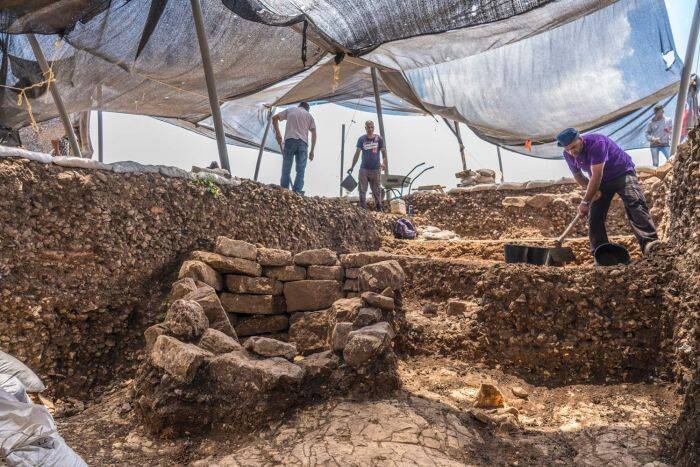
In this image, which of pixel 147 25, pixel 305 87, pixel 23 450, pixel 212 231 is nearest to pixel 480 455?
pixel 23 450

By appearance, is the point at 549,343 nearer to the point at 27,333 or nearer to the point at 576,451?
the point at 576,451

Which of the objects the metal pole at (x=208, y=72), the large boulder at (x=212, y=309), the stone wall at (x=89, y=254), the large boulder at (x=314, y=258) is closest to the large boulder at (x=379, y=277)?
the large boulder at (x=314, y=258)

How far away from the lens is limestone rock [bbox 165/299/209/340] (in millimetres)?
3105

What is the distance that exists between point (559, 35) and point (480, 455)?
18.4 feet

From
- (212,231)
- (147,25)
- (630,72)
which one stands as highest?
(147,25)

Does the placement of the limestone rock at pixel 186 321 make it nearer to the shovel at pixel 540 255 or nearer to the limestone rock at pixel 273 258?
the limestone rock at pixel 273 258

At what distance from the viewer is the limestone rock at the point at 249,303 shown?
4141mm

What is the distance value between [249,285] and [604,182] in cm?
340

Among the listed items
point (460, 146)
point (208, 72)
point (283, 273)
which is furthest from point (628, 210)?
point (460, 146)

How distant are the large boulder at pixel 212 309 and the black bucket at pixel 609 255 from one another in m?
3.25

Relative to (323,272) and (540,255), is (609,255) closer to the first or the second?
(540,255)

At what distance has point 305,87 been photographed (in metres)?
7.92

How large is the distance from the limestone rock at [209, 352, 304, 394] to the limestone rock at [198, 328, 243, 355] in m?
0.15

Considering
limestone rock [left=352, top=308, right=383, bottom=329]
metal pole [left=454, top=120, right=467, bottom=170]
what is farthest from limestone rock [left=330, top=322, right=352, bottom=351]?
metal pole [left=454, top=120, right=467, bottom=170]
